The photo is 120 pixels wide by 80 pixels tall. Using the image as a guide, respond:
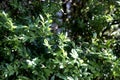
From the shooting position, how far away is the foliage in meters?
2.56

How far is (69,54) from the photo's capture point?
2693mm

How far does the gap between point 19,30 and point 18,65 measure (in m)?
0.30

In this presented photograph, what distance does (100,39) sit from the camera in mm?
3096

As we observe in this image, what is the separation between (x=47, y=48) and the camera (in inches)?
104

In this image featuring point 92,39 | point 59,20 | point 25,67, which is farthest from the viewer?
point 59,20

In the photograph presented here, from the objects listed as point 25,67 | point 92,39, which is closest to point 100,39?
point 92,39

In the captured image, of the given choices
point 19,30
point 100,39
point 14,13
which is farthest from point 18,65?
point 100,39

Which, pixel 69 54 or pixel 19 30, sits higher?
pixel 19 30

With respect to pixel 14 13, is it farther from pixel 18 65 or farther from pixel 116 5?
pixel 116 5

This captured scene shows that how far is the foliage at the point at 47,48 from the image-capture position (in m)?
2.56

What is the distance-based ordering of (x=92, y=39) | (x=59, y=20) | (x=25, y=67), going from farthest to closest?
(x=59, y=20) → (x=92, y=39) → (x=25, y=67)

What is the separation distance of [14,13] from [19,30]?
479 millimetres

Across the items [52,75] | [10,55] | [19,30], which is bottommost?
[52,75]

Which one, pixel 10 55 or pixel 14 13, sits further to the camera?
pixel 14 13
